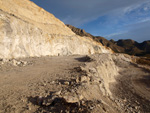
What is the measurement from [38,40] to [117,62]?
17640 millimetres

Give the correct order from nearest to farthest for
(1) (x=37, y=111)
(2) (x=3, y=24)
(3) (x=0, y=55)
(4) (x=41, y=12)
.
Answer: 1. (1) (x=37, y=111)
2. (3) (x=0, y=55)
3. (2) (x=3, y=24)
4. (4) (x=41, y=12)

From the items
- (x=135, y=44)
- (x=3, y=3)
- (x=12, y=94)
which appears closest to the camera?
(x=12, y=94)

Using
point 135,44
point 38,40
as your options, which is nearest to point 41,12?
point 38,40

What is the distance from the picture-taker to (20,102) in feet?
11.8

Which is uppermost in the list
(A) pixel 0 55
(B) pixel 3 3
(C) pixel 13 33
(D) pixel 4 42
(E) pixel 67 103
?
(B) pixel 3 3

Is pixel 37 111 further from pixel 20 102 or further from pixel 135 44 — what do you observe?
pixel 135 44

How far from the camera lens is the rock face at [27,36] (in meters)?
12.0

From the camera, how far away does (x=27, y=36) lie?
49.5ft

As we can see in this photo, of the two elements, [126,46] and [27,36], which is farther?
[126,46]

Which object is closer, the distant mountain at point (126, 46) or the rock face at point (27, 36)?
the rock face at point (27, 36)

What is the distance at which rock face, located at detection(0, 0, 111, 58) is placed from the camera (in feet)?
39.5

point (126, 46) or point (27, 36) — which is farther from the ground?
point (27, 36)

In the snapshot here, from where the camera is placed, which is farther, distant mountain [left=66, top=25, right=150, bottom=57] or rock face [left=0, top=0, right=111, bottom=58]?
distant mountain [left=66, top=25, right=150, bottom=57]

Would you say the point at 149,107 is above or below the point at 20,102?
below
